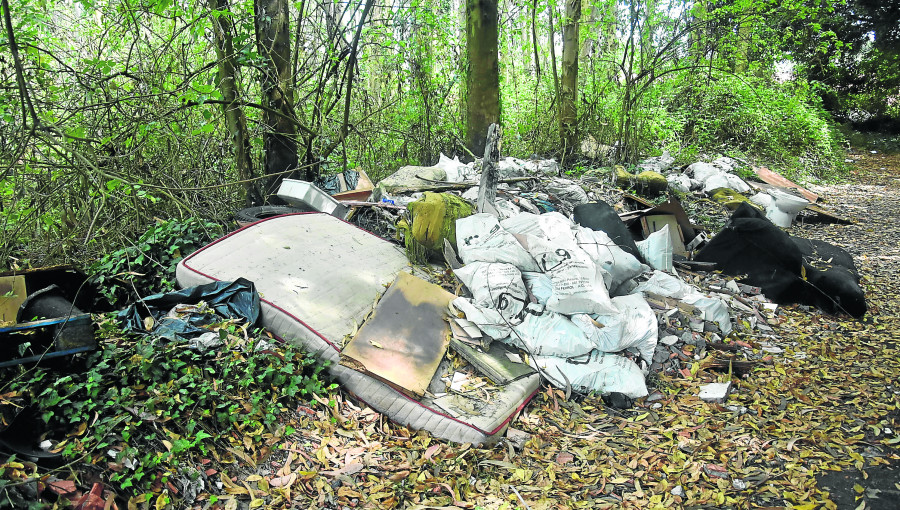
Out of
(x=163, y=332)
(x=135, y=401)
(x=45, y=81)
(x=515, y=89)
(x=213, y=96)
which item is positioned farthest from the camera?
(x=515, y=89)

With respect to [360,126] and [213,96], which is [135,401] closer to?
[213,96]

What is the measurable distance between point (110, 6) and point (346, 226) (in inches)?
108

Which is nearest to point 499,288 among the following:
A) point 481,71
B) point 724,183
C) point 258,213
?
point 258,213

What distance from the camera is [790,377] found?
320cm

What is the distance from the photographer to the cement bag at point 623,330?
311cm

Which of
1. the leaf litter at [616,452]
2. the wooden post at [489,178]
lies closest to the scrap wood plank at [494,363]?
the leaf litter at [616,452]

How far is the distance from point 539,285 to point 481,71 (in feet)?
12.2

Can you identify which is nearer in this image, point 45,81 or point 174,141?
point 45,81

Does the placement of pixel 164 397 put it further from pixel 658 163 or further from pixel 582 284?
pixel 658 163

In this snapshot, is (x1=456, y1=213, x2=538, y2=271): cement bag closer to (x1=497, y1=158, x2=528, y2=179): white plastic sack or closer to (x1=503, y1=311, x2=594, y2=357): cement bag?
(x1=503, y1=311, x2=594, y2=357): cement bag

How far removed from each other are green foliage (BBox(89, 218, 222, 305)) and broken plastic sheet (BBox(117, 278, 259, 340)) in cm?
18

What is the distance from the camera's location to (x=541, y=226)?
3.67 m

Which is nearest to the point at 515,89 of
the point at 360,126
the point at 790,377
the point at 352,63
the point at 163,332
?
the point at 360,126

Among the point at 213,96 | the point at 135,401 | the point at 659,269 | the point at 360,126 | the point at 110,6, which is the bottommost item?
the point at 659,269
